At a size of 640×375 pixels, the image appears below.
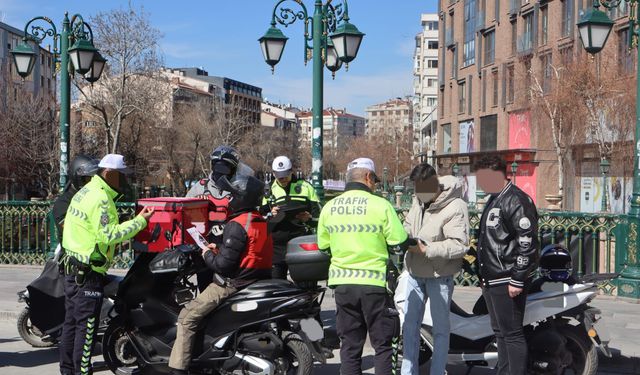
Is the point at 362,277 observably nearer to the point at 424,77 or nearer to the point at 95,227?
the point at 95,227

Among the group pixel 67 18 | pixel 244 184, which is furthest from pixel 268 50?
pixel 244 184

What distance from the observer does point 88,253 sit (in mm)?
5750

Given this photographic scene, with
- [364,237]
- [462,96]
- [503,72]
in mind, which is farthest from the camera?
[462,96]

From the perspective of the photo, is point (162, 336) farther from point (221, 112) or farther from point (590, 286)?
point (221, 112)

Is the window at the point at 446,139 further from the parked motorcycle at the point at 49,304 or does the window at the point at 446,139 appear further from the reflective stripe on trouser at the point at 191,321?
the reflective stripe on trouser at the point at 191,321

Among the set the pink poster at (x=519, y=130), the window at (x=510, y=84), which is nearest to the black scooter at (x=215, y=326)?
the pink poster at (x=519, y=130)

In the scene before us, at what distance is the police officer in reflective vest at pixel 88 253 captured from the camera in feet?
18.9

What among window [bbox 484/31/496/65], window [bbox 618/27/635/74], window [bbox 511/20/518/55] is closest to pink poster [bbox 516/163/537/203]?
window [bbox 511/20/518/55]

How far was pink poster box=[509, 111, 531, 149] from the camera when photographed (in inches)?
1583

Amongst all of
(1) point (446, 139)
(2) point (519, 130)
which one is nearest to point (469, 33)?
(1) point (446, 139)

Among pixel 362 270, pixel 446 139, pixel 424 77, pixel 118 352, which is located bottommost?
pixel 118 352

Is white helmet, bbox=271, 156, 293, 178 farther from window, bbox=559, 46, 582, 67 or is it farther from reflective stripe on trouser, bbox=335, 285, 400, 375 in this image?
window, bbox=559, 46, 582, 67

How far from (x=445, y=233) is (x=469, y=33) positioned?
47439 millimetres

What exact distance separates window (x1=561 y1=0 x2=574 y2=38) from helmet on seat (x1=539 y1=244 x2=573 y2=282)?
32.7m
